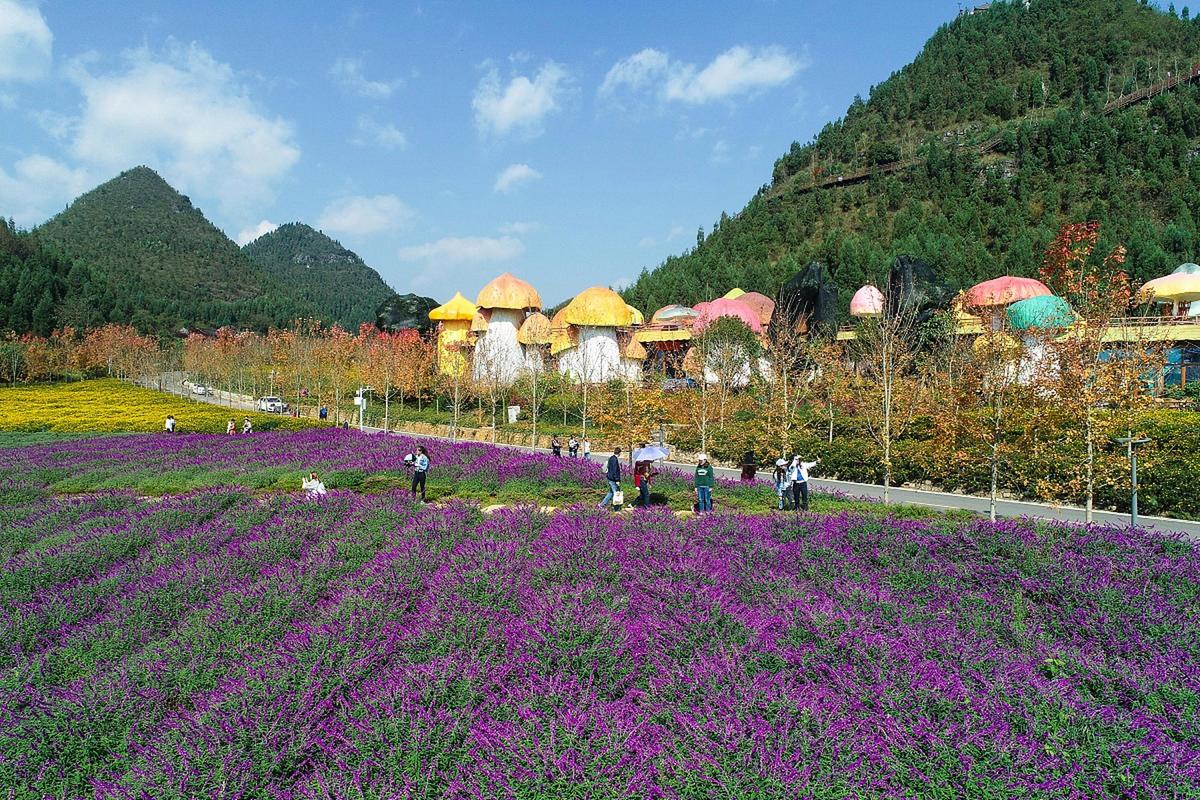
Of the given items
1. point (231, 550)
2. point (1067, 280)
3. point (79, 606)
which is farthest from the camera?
point (1067, 280)

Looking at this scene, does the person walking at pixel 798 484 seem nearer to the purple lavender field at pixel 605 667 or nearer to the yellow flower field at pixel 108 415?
the purple lavender field at pixel 605 667

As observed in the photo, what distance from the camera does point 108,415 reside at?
30.2 meters

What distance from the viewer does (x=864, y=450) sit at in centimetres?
1653

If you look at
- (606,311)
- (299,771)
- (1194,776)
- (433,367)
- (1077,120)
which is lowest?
(299,771)

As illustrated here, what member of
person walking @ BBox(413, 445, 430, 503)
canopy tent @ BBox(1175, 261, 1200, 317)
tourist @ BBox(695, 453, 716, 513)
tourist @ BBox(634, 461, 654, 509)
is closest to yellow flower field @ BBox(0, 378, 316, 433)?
person walking @ BBox(413, 445, 430, 503)

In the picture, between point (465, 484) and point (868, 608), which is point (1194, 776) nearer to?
point (868, 608)

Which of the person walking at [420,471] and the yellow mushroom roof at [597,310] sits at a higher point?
the yellow mushroom roof at [597,310]

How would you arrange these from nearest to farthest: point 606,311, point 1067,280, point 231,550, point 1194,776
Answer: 1. point 1194,776
2. point 231,550
3. point 1067,280
4. point 606,311

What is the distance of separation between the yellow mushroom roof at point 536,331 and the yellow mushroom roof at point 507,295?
1.72 m

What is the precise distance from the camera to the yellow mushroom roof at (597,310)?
37938 millimetres

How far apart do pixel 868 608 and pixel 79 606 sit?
21.7 feet

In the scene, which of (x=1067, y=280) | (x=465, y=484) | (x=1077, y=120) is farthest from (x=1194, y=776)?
(x=1077, y=120)

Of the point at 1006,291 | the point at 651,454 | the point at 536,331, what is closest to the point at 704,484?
the point at 651,454

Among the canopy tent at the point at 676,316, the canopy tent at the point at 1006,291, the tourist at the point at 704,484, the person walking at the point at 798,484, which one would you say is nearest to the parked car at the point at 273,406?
the canopy tent at the point at 676,316
